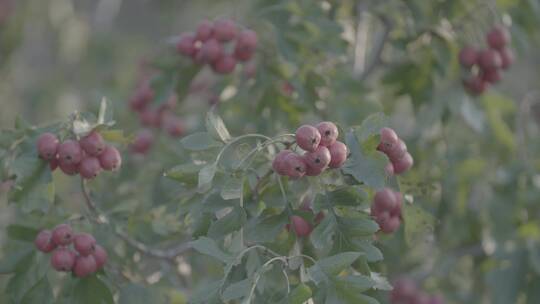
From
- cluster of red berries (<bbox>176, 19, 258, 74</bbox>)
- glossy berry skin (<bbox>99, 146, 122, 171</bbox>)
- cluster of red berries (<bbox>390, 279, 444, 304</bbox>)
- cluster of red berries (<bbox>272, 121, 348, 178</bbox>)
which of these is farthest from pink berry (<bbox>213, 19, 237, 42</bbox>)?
cluster of red berries (<bbox>390, 279, 444, 304</bbox>)

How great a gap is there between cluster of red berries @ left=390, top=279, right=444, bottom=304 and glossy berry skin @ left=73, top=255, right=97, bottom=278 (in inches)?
76.2

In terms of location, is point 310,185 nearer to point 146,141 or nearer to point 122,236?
point 122,236

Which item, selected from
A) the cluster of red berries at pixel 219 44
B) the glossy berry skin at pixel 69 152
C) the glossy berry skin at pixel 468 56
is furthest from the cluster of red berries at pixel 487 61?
the glossy berry skin at pixel 69 152

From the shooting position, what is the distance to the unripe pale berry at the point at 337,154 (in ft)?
8.62

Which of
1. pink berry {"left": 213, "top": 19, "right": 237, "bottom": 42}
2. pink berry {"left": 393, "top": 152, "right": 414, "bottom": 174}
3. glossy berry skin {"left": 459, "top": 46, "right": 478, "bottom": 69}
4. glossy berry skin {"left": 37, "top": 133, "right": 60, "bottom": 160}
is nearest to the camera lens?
pink berry {"left": 393, "top": 152, "right": 414, "bottom": 174}

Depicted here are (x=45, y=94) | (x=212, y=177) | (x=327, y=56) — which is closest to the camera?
(x=212, y=177)

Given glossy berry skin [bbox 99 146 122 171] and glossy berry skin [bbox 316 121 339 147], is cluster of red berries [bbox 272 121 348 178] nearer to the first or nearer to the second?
glossy berry skin [bbox 316 121 339 147]

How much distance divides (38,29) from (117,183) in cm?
317

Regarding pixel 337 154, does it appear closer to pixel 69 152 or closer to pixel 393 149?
pixel 393 149

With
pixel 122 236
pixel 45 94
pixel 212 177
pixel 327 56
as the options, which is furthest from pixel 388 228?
pixel 45 94

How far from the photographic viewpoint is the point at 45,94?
23.2 feet

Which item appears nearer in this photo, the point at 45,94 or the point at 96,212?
the point at 96,212

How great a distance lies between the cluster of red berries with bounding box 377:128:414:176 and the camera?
9.02ft

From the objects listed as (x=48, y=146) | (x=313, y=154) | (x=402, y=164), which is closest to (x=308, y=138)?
(x=313, y=154)
